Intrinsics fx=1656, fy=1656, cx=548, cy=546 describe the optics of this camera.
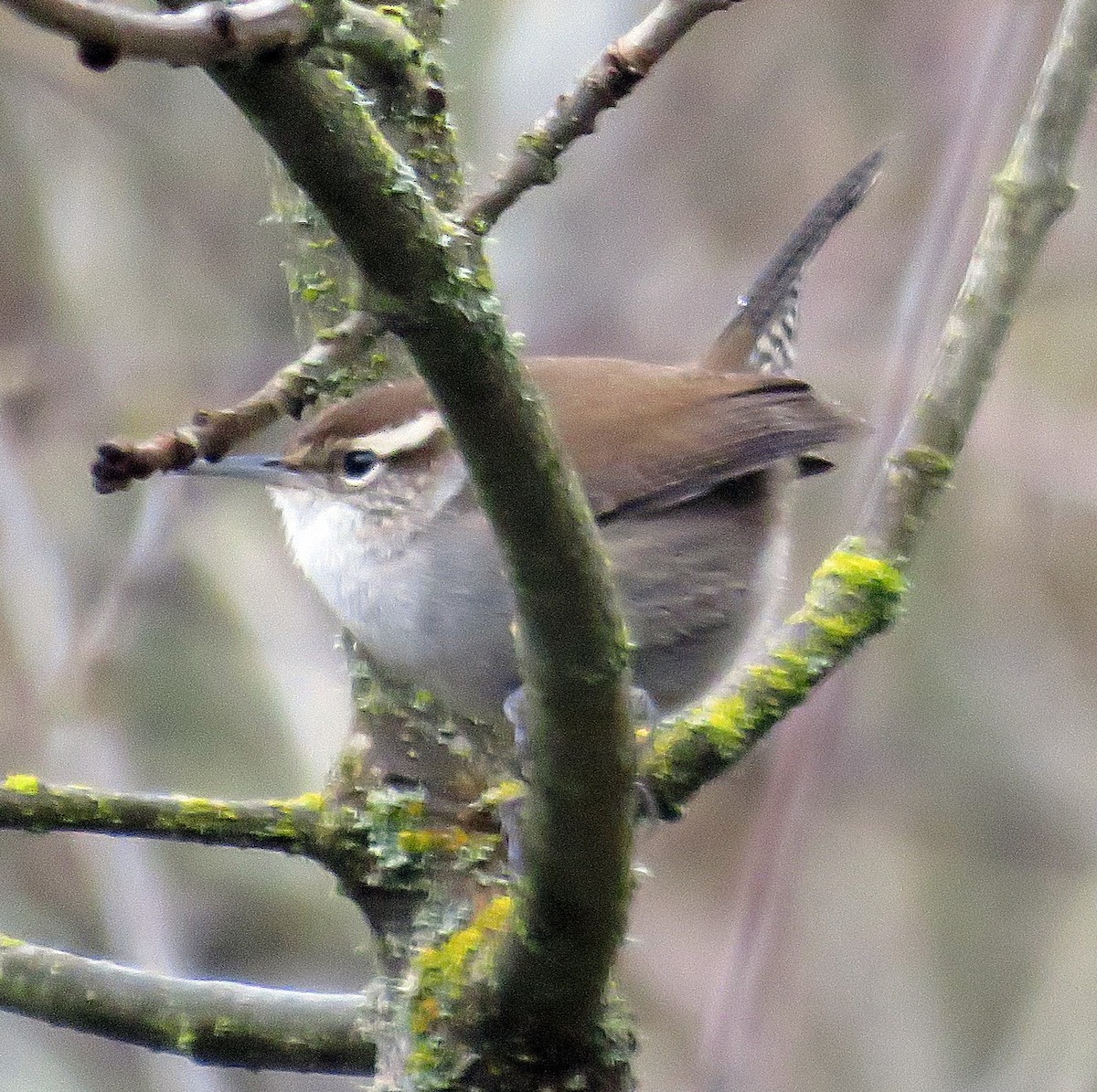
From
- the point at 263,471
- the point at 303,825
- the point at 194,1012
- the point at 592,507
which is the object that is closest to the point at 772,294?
the point at 592,507

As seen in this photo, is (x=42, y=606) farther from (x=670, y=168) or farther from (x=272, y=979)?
(x=670, y=168)

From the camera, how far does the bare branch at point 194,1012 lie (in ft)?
6.85

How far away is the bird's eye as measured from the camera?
9.34ft

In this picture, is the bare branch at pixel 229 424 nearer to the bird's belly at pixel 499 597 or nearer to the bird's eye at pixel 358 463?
the bird's eye at pixel 358 463

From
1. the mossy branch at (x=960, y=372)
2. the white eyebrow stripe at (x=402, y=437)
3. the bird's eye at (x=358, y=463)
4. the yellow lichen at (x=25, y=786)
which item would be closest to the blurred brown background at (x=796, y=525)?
the bird's eye at (x=358, y=463)

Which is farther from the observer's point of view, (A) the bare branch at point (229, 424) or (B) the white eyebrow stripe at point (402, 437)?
(B) the white eyebrow stripe at point (402, 437)

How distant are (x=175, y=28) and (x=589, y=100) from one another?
1336mm

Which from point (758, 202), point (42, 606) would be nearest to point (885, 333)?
point (758, 202)

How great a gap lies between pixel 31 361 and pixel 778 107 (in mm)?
2687

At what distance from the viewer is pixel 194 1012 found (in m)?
2.18

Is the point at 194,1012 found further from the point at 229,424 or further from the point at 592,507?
the point at 592,507

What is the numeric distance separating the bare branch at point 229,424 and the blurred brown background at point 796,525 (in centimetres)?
190

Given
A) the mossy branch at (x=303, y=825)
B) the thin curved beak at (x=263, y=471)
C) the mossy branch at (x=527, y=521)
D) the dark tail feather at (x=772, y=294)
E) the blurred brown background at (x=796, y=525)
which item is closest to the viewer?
the mossy branch at (x=527, y=521)

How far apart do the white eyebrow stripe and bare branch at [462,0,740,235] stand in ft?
1.35
